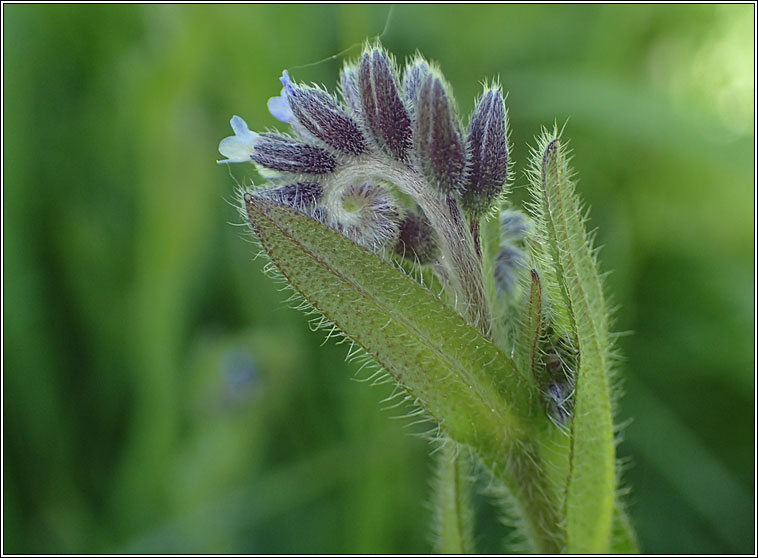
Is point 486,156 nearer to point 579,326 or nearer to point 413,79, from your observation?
point 413,79

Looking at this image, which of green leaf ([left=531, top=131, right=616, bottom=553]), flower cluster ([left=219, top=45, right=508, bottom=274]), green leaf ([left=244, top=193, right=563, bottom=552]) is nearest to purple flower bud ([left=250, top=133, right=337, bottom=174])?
flower cluster ([left=219, top=45, right=508, bottom=274])

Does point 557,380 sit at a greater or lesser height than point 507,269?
lesser

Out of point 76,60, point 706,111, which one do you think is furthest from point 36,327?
point 706,111

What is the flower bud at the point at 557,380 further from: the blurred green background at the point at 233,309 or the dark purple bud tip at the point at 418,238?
the blurred green background at the point at 233,309

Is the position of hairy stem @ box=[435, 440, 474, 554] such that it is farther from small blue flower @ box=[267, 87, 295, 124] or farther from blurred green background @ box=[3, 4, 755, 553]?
blurred green background @ box=[3, 4, 755, 553]

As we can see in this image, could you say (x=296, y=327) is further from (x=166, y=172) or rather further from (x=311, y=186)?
(x=311, y=186)

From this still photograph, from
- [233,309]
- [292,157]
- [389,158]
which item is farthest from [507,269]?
[233,309]

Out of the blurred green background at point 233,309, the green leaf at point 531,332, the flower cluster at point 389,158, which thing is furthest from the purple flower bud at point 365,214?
the blurred green background at point 233,309

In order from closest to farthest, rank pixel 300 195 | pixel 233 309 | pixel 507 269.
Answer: pixel 300 195
pixel 507 269
pixel 233 309
